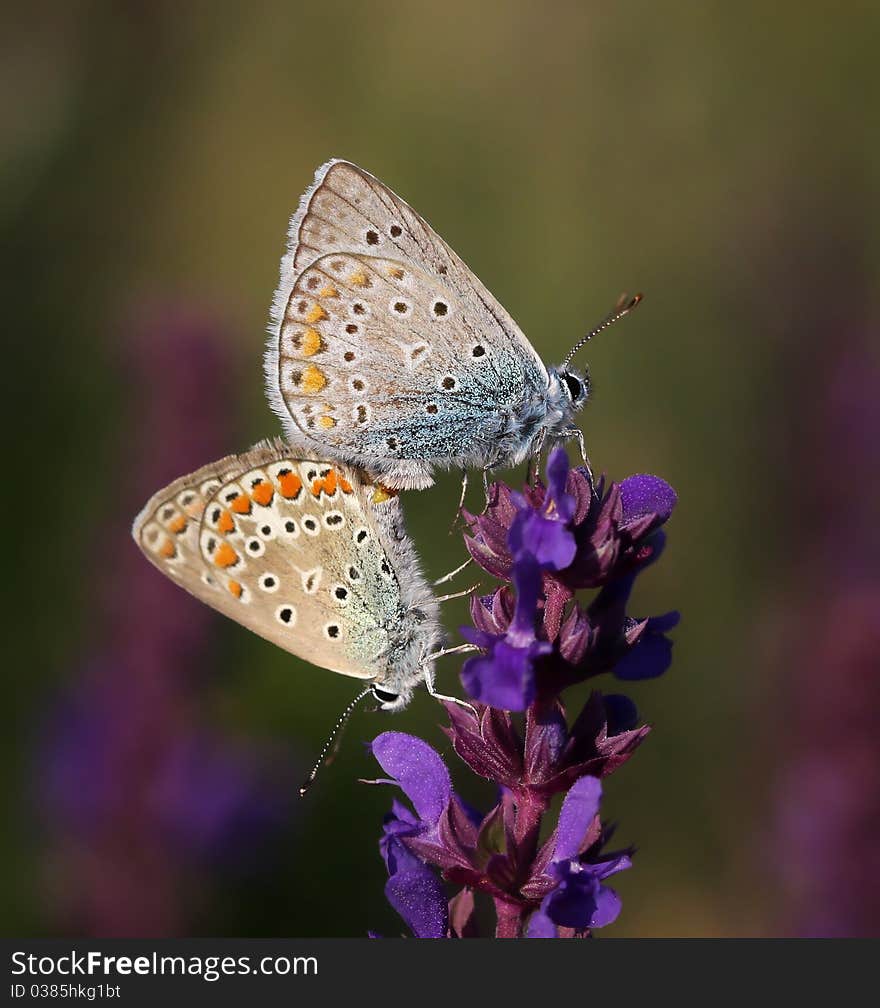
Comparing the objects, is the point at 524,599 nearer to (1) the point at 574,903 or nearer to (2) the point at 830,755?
(1) the point at 574,903

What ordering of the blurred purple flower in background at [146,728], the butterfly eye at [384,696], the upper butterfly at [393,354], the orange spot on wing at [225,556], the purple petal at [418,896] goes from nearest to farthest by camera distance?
the purple petal at [418,896]
the orange spot on wing at [225,556]
the butterfly eye at [384,696]
the upper butterfly at [393,354]
the blurred purple flower in background at [146,728]

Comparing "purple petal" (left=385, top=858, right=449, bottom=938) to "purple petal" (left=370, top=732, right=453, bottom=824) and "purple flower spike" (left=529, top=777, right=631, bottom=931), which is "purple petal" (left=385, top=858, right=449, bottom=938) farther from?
"purple flower spike" (left=529, top=777, right=631, bottom=931)

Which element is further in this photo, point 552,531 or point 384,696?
point 384,696

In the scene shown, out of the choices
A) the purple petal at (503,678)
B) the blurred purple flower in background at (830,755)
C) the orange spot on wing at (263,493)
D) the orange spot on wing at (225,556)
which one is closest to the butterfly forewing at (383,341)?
the orange spot on wing at (263,493)

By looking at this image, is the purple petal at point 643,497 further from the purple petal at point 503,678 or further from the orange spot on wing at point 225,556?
the orange spot on wing at point 225,556

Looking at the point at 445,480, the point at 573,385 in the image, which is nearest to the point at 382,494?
the point at 573,385

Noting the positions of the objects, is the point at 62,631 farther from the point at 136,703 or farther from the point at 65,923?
the point at 65,923
